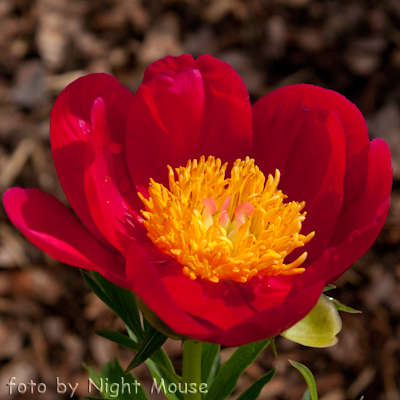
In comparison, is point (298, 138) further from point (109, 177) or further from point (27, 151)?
point (27, 151)

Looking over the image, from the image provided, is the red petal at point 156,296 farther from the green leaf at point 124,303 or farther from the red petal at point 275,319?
the green leaf at point 124,303

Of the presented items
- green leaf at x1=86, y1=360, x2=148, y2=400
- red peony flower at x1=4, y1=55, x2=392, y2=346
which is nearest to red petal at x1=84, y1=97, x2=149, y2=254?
red peony flower at x1=4, y1=55, x2=392, y2=346

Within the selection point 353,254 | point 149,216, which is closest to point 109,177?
point 149,216

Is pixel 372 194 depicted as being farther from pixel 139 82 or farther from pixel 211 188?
pixel 139 82

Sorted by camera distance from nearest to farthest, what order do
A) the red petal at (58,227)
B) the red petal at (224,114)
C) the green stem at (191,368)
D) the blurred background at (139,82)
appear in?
1. the red petal at (58,227)
2. the green stem at (191,368)
3. the red petal at (224,114)
4. the blurred background at (139,82)

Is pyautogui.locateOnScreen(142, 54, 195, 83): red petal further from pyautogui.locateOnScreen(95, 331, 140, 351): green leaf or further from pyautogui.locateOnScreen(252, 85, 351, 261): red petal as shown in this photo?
pyautogui.locateOnScreen(95, 331, 140, 351): green leaf

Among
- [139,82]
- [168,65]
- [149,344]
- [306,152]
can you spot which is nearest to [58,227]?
[149,344]

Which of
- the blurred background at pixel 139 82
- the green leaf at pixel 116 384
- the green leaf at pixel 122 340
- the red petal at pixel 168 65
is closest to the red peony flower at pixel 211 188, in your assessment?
the red petal at pixel 168 65
